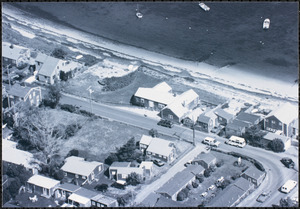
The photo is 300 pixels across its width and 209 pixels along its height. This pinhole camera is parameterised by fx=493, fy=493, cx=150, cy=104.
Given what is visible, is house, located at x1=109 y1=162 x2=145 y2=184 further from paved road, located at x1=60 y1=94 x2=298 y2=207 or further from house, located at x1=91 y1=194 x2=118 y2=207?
house, located at x1=91 y1=194 x2=118 y2=207

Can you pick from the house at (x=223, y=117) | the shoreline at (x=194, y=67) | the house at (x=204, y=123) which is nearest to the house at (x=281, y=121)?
the house at (x=223, y=117)

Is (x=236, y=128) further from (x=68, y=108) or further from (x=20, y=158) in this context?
(x=20, y=158)

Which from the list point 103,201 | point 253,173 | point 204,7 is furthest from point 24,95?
point 204,7

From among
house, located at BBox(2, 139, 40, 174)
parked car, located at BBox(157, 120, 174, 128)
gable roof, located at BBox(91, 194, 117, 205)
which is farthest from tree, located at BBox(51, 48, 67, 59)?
gable roof, located at BBox(91, 194, 117, 205)

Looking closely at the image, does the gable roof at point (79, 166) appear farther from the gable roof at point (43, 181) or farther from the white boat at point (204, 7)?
the white boat at point (204, 7)

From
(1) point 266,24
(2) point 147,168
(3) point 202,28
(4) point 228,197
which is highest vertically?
(1) point 266,24

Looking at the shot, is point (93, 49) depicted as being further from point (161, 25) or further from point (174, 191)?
point (174, 191)
